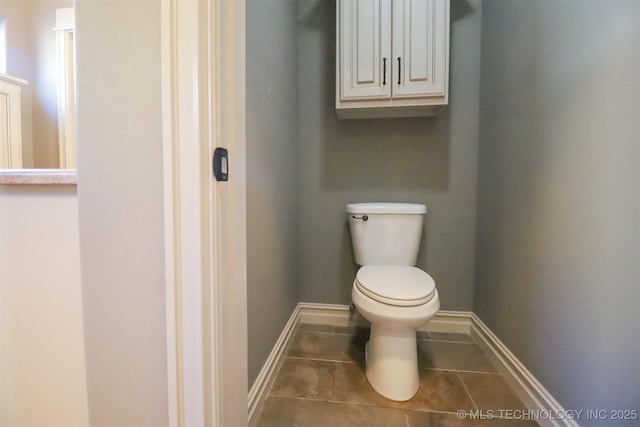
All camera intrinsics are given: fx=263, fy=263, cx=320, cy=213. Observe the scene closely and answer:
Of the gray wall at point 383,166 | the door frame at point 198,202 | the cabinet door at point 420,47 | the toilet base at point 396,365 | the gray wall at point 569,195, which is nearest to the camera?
the door frame at point 198,202

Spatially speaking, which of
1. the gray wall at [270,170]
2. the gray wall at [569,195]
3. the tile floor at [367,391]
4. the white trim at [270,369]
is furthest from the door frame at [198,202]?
the gray wall at [569,195]

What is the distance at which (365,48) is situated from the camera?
1.35 metres

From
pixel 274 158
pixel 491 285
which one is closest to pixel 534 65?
pixel 491 285

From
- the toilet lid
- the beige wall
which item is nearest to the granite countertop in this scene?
the beige wall

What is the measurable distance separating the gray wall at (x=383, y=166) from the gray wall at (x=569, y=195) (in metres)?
0.19

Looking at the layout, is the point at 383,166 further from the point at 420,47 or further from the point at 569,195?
the point at 569,195

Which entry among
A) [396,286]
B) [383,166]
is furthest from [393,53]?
[396,286]

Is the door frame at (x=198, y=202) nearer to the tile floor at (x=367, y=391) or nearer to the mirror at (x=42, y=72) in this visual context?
the tile floor at (x=367, y=391)

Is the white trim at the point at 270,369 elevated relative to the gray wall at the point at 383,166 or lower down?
lower down

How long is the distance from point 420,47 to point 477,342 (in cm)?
159

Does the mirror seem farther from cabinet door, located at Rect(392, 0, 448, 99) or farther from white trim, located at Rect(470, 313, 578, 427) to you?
white trim, located at Rect(470, 313, 578, 427)

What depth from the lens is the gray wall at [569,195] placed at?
674 mm

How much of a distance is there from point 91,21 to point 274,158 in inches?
30.6

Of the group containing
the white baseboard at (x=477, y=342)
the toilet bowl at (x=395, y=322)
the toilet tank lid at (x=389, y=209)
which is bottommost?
the white baseboard at (x=477, y=342)
